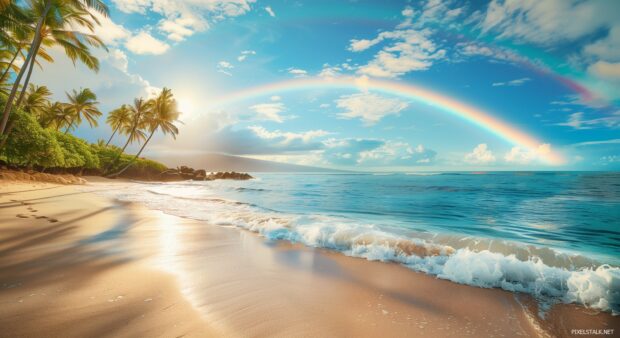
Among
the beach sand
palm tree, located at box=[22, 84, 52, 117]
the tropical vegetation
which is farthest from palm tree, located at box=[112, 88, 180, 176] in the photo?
the beach sand

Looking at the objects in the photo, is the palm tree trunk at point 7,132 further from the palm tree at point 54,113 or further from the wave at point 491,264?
the palm tree at point 54,113

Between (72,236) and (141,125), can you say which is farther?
(141,125)

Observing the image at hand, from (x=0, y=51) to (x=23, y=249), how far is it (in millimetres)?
24154

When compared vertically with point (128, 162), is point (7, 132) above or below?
above

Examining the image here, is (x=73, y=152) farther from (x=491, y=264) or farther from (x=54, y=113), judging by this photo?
(x=491, y=264)

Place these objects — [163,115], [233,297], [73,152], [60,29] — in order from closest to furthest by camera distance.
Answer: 1. [233,297]
2. [60,29]
3. [73,152]
4. [163,115]

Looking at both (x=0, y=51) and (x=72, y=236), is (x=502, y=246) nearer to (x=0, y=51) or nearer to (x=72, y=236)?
(x=72, y=236)

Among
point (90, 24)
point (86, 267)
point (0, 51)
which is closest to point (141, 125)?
point (0, 51)

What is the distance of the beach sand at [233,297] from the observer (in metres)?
2.42

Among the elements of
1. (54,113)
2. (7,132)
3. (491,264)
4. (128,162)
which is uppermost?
(54,113)

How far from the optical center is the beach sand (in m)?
2.42

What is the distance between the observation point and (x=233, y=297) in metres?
3.05

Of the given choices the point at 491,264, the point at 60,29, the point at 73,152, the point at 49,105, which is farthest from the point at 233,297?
the point at 49,105

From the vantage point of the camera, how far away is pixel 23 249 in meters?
4.38
